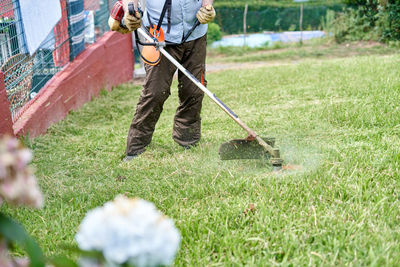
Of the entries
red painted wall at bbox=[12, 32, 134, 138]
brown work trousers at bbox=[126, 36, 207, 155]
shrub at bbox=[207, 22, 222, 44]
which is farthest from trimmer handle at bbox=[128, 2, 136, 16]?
shrub at bbox=[207, 22, 222, 44]

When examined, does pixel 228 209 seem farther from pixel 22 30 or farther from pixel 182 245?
pixel 22 30

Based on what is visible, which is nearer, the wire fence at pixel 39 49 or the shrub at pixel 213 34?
the wire fence at pixel 39 49

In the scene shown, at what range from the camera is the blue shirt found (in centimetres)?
359

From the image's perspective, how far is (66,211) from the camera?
2.67m

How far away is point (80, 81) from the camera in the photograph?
19.1 ft

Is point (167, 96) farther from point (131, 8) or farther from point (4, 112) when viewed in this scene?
point (4, 112)

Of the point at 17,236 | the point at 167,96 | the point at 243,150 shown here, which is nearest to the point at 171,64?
the point at 167,96

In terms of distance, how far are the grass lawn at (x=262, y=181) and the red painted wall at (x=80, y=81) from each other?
0.54 feet

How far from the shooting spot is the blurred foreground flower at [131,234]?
0.93 meters

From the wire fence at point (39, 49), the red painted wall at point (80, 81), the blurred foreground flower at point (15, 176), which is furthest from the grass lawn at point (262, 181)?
the blurred foreground flower at point (15, 176)

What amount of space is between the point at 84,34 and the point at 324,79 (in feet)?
10.9

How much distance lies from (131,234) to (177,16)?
2904mm

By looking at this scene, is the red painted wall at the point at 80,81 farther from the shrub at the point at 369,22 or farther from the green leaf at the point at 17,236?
the shrub at the point at 369,22

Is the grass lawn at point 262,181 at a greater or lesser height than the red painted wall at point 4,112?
lesser
